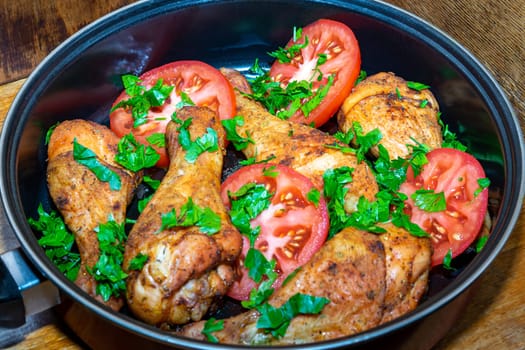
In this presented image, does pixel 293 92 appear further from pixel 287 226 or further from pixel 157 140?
pixel 287 226

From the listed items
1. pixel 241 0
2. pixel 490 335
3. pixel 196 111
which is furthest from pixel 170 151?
pixel 490 335

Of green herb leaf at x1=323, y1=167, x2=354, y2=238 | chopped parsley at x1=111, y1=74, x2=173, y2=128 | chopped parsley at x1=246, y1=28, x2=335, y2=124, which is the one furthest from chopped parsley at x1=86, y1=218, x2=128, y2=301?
chopped parsley at x1=246, y1=28, x2=335, y2=124

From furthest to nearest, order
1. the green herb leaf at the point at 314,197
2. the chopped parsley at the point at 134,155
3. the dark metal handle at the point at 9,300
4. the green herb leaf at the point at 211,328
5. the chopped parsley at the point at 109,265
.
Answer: the chopped parsley at the point at 134,155 < the green herb leaf at the point at 314,197 < the chopped parsley at the point at 109,265 < the green herb leaf at the point at 211,328 < the dark metal handle at the point at 9,300

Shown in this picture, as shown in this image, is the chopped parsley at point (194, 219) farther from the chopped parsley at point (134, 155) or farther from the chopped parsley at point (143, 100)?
the chopped parsley at point (143, 100)

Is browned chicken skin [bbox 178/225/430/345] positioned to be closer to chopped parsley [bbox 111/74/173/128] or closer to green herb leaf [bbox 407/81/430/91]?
green herb leaf [bbox 407/81/430/91]

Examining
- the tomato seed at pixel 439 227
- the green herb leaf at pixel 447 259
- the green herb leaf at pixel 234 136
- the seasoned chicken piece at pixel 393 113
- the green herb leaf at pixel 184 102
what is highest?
the seasoned chicken piece at pixel 393 113

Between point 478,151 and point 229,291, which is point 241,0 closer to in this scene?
point 478,151

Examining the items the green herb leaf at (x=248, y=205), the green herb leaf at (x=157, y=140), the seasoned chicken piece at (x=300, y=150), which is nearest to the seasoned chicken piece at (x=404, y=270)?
the seasoned chicken piece at (x=300, y=150)
